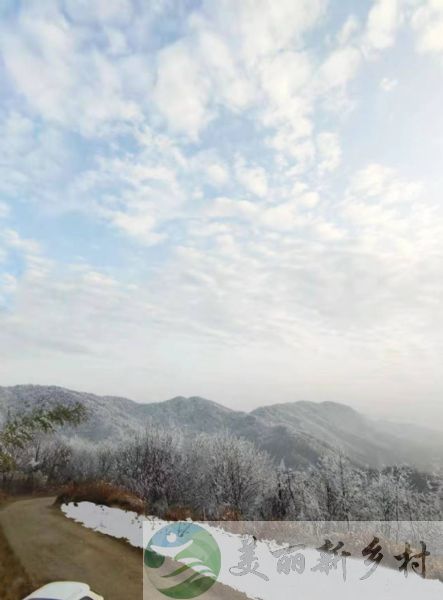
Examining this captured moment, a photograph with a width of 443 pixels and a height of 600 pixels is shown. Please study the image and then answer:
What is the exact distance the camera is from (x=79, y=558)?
17250mm

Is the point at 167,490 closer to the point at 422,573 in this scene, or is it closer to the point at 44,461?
the point at 44,461

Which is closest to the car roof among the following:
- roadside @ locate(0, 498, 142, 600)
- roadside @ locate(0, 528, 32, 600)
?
roadside @ locate(0, 498, 142, 600)

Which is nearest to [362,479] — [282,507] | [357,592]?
[282,507]

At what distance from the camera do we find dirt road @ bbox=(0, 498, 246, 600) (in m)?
14.5

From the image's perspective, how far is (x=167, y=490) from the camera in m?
43.0

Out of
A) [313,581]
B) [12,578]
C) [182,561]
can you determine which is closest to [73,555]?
[12,578]

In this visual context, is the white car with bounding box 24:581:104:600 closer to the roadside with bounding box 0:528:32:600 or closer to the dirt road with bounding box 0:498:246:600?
the dirt road with bounding box 0:498:246:600

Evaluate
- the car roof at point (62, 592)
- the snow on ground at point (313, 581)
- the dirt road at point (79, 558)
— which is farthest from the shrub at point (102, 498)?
the car roof at point (62, 592)

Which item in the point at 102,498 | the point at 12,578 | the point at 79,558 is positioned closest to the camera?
the point at 12,578

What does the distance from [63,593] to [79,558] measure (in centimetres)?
720

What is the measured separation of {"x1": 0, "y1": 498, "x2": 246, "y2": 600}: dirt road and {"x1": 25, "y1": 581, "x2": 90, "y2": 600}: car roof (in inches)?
115

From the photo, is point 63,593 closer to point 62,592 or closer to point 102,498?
point 62,592

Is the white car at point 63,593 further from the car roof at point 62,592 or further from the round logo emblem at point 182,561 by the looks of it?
the round logo emblem at point 182,561

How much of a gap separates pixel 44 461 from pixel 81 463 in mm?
6719
